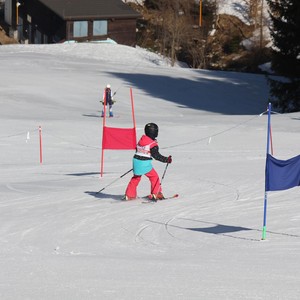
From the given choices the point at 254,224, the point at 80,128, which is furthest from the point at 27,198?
the point at 80,128

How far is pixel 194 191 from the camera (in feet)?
51.1

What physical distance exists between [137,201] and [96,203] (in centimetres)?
67

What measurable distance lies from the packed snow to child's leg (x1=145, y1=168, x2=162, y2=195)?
0.22 m

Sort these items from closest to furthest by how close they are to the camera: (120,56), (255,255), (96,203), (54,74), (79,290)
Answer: (79,290)
(255,255)
(96,203)
(54,74)
(120,56)

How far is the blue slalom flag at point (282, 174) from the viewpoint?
11.2 m

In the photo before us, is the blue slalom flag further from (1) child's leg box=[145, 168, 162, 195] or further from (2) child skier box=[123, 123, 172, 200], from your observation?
(1) child's leg box=[145, 168, 162, 195]

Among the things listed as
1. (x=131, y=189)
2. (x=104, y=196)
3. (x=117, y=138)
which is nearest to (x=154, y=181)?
(x=131, y=189)

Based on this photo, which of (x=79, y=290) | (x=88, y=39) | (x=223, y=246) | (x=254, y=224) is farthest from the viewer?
(x=88, y=39)

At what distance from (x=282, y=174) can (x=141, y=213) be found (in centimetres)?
296

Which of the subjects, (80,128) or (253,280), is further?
(80,128)

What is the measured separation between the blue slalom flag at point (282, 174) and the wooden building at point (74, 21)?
49015 mm

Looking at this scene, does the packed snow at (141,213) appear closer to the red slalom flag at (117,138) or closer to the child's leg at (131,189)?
the child's leg at (131,189)

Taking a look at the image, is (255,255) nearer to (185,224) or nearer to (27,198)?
(185,224)

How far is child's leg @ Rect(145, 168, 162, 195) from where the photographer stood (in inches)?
561
